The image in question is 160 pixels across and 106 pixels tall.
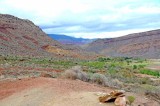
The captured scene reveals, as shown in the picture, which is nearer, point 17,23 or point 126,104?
point 126,104

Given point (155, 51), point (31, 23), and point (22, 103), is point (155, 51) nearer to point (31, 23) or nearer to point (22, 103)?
point (31, 23)

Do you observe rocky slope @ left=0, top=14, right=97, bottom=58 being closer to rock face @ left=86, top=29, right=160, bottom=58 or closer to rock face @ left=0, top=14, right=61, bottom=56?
rock face @ left=0, top=14, right=61, bottom=56

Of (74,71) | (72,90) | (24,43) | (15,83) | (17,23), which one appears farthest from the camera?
(17,23)

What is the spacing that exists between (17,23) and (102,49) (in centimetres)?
7598

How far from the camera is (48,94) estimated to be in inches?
781

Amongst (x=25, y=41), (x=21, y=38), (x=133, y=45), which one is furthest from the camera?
(x=133, y=45)

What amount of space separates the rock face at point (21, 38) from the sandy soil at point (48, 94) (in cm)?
4369

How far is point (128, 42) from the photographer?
16162 cm

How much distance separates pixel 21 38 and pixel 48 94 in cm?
6678

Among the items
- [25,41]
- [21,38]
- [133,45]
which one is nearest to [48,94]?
[25,41]

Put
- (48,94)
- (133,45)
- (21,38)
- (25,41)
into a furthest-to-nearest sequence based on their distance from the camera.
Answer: (133,45)
(21,38)
(25,41)
(48,94)

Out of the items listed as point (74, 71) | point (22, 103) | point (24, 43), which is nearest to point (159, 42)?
point (24, 43)

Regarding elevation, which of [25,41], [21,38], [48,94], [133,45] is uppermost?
[21,38]

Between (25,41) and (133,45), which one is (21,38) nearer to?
(25,41)
